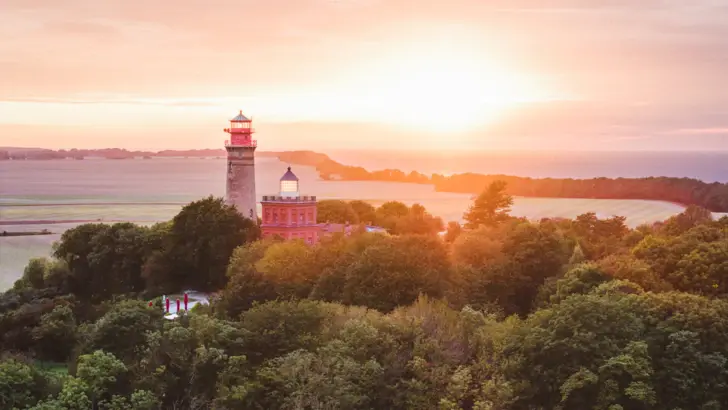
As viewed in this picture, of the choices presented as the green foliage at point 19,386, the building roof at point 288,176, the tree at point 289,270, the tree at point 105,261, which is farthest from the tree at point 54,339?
the building roof at point 288,176

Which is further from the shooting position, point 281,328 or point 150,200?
point 150,200

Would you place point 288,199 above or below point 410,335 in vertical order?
above

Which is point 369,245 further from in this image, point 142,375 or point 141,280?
point 141,280

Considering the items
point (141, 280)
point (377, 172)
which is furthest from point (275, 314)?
point (377, 172)

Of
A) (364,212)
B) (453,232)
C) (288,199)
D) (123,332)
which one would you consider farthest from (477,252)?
(364,212)

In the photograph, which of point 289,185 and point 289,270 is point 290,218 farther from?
point 289,270

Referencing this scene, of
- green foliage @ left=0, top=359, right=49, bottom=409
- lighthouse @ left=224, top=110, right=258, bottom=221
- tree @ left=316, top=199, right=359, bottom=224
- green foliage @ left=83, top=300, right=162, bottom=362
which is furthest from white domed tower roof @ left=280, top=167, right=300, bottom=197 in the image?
green foliage @ left=0, top=359, right=49, bottom=409
